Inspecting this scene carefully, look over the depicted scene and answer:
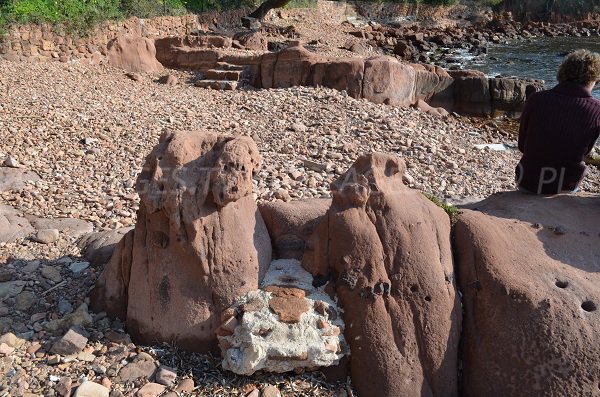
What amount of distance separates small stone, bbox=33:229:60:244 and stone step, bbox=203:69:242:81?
8119 mm

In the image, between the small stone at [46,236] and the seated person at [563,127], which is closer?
the seated person at [563,127]

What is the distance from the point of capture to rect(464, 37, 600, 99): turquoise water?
20.4m

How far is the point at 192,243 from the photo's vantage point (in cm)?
316

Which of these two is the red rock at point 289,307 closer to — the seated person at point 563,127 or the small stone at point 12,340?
the small stone at point 12,340

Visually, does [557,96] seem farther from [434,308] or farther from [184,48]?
[184,48]

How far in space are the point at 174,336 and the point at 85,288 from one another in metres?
1.02

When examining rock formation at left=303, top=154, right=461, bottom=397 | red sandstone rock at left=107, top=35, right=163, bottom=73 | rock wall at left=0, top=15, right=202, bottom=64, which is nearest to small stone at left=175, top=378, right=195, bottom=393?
rock formation at left=303, top=154, right=461, bottom=397

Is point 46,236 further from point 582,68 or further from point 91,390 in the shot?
point 582,68

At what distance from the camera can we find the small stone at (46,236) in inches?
186

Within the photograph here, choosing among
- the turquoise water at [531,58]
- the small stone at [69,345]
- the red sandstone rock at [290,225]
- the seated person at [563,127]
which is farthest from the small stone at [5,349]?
the turquoise water at [531,58]

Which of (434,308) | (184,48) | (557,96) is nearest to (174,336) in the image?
(434,308)

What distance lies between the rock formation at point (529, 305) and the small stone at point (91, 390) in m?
1.92

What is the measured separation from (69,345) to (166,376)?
2.04ft

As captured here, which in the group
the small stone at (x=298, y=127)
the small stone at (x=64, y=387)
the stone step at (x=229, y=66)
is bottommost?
the small stone at (x=64, y=387)
